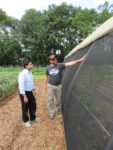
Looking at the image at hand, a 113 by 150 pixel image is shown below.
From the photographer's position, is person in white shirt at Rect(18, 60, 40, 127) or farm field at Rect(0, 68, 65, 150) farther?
person in white shirt at Rect(18, 60, 40, 127)

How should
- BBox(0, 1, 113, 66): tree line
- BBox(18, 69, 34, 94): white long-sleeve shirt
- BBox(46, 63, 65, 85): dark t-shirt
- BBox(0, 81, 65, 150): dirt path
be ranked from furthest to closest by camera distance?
1. BBox(0, 1, 113, 66): tree line
2. BBox(46, 63, 65, 85): dark t-shirt
3. BBox(18, 69, 34, 94): white long-sleeve shirt
4. BBox(0, 81, 65, 150): dirt path

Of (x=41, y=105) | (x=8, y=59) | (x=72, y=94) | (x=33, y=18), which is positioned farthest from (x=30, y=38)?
(x=72, y=94)

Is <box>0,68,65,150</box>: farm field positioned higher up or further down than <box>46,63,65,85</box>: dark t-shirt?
further down

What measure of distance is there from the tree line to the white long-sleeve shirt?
953 inches

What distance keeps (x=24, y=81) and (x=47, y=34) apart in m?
26.6

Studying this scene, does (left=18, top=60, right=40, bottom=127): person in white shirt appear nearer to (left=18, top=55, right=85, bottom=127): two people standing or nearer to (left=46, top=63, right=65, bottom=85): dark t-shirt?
(left=18, top=55, right=85, bottom=127): two people standing

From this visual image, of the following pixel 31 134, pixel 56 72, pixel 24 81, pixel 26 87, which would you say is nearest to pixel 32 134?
pixel 31 134

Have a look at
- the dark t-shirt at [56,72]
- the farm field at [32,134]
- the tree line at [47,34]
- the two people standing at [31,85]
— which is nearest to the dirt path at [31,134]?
the farm field at [32,134]

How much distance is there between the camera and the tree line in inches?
1003

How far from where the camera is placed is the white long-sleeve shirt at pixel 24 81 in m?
2.74

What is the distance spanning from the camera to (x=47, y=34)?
90.5 feet

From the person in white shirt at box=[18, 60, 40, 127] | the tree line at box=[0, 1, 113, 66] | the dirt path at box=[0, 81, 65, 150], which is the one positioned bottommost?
the dirt path at box=[0, 81, 65, 150]

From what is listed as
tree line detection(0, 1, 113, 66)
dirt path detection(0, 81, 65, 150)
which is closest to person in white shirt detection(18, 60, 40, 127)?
dirt path detection(0, 81, 65, 150)

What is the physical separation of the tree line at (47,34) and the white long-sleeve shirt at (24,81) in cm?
2421
